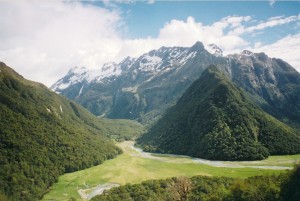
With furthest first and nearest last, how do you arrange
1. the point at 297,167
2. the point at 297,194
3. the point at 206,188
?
the point at 206,188
the point at 297,167
the point at 297,194

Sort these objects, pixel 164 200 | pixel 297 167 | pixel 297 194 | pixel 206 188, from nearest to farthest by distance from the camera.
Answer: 1. pixel 297 194
2. pixel 297 167
3. pixel 164 200
4. pixel 206 188

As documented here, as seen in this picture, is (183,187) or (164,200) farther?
(164,200)

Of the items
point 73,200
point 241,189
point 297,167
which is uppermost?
point 297,167

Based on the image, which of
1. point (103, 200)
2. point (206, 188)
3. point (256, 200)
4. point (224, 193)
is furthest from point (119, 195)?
point (256, 200)

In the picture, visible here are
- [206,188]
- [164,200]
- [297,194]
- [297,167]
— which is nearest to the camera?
[297,194]

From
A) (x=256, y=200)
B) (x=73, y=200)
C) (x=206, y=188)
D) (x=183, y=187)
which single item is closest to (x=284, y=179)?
(x=256, y=200)

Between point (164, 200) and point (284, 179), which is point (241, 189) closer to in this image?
point (284, 179)

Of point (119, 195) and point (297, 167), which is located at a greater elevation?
point (297, 167)

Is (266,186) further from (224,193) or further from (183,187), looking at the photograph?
(183,187)

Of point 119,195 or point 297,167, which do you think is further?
point 119,195
